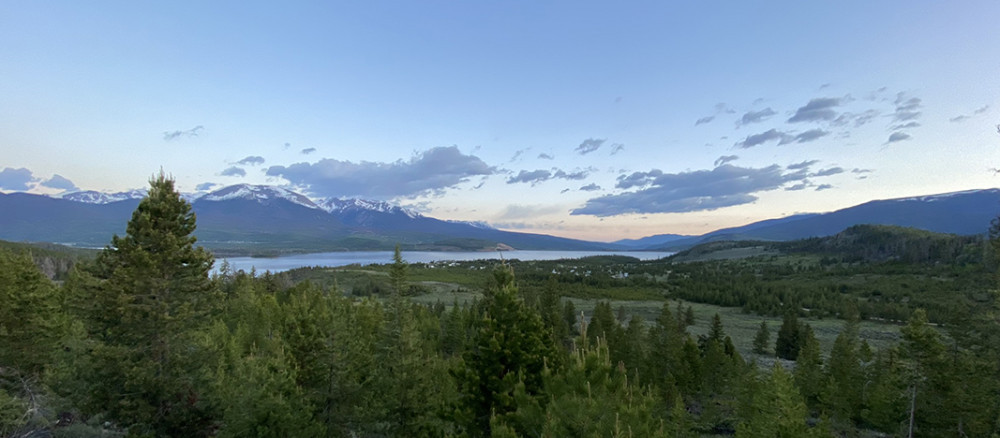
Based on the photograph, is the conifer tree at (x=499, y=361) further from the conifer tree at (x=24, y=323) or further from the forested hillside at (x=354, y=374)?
the conifer tree at (x=24, y=323)

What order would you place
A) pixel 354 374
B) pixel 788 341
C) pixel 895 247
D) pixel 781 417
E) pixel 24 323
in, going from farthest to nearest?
pixel 895 247, pixel 788 341, pixel 24 323, pixel 354 374, pixel 781 417

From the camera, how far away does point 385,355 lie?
2128cm

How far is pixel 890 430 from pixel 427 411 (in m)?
33.0

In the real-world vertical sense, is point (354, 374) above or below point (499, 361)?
below

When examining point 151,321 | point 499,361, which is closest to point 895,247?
point 499,361

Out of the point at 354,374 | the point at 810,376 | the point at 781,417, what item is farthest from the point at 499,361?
the point at 810,376

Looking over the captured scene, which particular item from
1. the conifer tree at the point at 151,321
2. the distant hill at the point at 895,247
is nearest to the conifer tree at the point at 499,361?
the conifer tree at the point at 151,321

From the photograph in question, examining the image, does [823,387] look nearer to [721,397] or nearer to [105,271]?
[721,397]

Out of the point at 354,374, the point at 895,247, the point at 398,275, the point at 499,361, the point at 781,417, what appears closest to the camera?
the point at 499,361

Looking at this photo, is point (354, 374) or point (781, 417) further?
point (354, 374)

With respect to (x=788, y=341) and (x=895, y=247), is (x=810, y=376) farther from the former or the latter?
(x=895, y=247)

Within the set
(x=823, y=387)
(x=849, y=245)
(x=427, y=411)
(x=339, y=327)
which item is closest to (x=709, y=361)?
(x=823, y=387)

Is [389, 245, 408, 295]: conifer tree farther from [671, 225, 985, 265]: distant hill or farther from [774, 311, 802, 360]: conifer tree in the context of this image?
[671, 225, 985, 265]: distant hill

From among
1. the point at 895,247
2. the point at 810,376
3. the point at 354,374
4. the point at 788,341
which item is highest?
the point at 895,247
